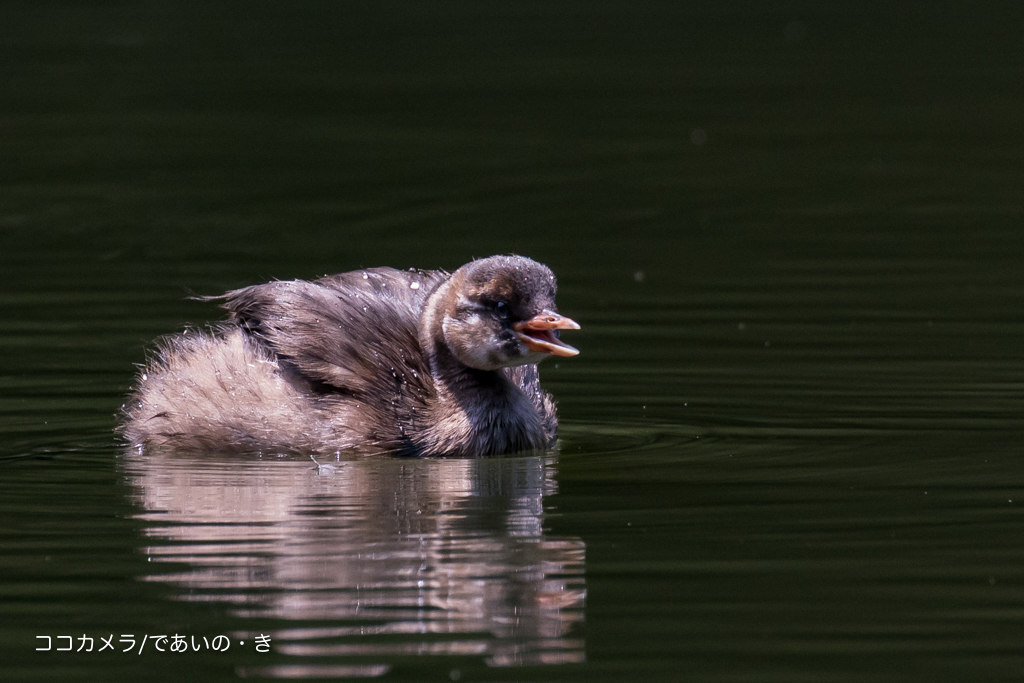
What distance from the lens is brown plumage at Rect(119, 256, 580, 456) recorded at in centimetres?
899

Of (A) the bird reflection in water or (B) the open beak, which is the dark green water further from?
(B) the open beak

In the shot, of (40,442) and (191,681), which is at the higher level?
(40,442)

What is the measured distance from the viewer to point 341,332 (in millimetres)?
9133

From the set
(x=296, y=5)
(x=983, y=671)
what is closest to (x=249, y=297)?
(x=983, y=671)

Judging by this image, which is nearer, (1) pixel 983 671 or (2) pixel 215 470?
(1) pixel 983 671

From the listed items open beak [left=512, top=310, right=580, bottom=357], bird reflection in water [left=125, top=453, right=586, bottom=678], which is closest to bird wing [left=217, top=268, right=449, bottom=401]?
bird reflection in water [left=125, top=453, right=586, bottom=678]

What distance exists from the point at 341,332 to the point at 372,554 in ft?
7.16

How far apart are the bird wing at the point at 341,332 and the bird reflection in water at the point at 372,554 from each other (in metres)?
0.39

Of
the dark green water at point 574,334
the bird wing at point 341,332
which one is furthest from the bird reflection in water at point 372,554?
the bird wing at point 341,332

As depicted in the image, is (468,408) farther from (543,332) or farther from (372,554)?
(372,554)

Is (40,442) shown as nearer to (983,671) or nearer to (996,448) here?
(996,448)

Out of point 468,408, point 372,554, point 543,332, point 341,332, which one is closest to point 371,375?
point 341,332

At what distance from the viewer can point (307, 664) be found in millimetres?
5883

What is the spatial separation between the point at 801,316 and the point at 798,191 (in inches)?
207
